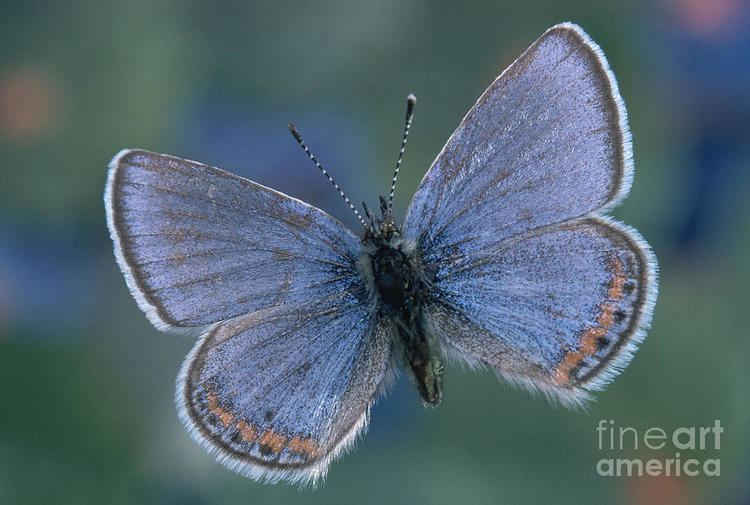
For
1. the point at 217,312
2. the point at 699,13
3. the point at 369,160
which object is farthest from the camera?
the point at 699,13

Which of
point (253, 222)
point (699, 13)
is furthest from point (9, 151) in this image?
point (699, 13)

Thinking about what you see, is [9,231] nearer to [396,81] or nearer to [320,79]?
[320,79]

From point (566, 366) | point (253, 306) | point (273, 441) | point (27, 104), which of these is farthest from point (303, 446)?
point (27, 104)

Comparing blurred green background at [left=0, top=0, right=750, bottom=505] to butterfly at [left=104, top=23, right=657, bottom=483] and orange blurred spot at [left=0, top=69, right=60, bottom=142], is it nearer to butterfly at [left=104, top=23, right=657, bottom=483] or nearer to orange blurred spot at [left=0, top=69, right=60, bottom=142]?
orange blurred spot at [left=0, top=69, right=60, bottom=142]

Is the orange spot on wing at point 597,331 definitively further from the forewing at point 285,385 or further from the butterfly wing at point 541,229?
the forewing at point 285,385

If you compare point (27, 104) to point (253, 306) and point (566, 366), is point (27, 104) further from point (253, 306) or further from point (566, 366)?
point (566, 366)

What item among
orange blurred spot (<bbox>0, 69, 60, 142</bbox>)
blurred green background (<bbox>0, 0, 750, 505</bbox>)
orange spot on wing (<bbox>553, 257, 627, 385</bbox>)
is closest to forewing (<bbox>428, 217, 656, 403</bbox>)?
orange spot on wing (<bbox>553, 257, 627, 385</bbox>)

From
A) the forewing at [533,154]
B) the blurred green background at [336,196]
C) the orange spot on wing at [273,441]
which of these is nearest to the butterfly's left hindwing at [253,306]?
the orange spot on wing at [273,441]
